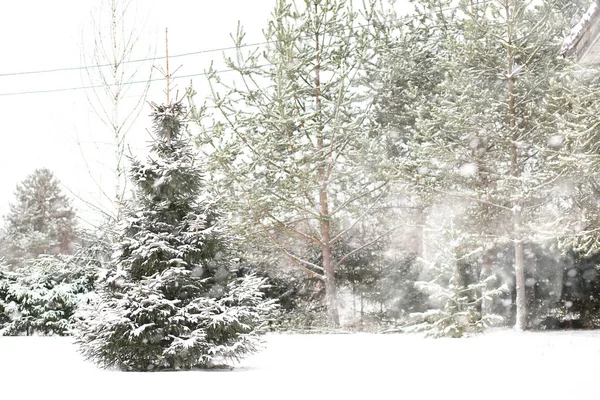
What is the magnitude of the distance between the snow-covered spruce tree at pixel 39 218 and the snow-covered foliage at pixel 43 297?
21862 millimetres

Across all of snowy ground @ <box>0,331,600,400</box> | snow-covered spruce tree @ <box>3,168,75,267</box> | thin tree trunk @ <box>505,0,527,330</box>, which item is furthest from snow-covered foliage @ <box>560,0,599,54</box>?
snow-covered spruce tree @ <box>3,168,75,267</box>

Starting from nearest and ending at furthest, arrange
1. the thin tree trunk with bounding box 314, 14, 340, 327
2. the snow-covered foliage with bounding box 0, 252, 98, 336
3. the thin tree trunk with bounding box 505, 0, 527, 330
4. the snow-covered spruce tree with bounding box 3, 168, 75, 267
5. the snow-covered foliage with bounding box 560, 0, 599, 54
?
the snow-covered foliage with bounding box 560, 0, 599, 54 → the thin tree trunk with bounding box 505, 0, 527, 330 → the snow-covered foliage with bounding box 0, 252, 98, 336 → the thin tree trunk with bounding box 314, 14, 340, 327 → the snow-covered spruce tree with bounding box 3, 168, 75, 267

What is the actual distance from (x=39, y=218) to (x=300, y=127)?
27.7 meters

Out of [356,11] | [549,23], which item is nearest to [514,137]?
[549,23]

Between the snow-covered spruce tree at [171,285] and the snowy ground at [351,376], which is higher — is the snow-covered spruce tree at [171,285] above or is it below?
above

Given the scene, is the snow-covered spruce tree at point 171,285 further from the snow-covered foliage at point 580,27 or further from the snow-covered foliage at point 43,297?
the snow-covered foliage at point 43,297

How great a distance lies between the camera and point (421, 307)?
55.4 ft

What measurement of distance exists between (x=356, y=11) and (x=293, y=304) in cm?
875

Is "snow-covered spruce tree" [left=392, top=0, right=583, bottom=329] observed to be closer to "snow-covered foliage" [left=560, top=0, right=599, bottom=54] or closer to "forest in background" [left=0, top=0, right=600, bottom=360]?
"forest in background" [left=0, top=0, right=600, bottom=360]

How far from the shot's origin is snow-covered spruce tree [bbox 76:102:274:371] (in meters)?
7.36

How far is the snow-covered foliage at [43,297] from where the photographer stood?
1397 cm

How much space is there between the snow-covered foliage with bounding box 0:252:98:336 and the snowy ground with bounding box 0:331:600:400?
13.8ft

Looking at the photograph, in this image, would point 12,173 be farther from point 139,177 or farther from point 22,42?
point 139,177

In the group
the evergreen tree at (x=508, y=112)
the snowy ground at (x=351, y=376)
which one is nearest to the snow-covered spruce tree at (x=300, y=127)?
the evergreen tree at (x=508, y=112)
